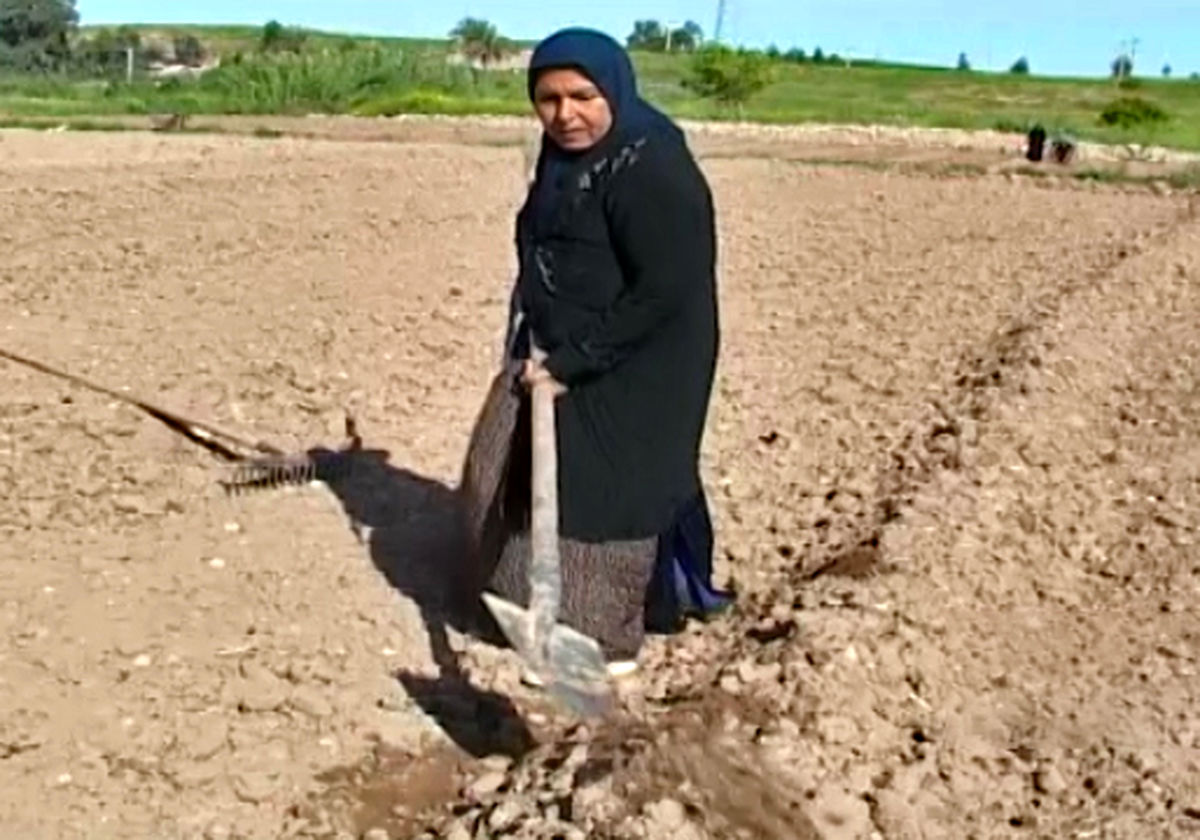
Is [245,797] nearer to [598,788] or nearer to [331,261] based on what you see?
[598,788]

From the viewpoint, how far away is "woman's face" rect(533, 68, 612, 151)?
180 inches

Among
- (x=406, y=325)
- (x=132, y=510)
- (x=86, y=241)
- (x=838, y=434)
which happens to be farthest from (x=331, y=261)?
(x=132, y=510)

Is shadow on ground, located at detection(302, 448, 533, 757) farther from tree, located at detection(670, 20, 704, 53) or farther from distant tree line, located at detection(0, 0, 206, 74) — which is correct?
tree, located at detection(670, 20, 704, 53)

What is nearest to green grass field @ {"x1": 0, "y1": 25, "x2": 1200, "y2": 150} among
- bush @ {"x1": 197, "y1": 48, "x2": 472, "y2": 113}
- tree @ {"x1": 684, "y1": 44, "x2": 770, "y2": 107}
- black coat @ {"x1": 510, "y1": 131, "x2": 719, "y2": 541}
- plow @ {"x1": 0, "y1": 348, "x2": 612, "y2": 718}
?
bush @ {"x1": 197, "y1": 48, "x2": 472, "y2": 113}

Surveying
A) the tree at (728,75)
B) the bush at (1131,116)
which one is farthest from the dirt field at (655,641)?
the tree at (728,75)

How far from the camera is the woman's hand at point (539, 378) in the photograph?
4852 millimetres

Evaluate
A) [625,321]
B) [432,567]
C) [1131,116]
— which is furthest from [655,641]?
[1131,116]

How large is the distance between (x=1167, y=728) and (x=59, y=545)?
3166mm

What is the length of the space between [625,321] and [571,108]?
513 mm

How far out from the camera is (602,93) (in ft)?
15.1

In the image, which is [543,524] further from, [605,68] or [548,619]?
[605,68]

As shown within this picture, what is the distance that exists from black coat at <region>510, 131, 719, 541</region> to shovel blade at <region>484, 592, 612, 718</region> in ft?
1.60

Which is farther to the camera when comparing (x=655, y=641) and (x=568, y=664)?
(x=655, y=641)

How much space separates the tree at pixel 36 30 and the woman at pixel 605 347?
52.9 metres
